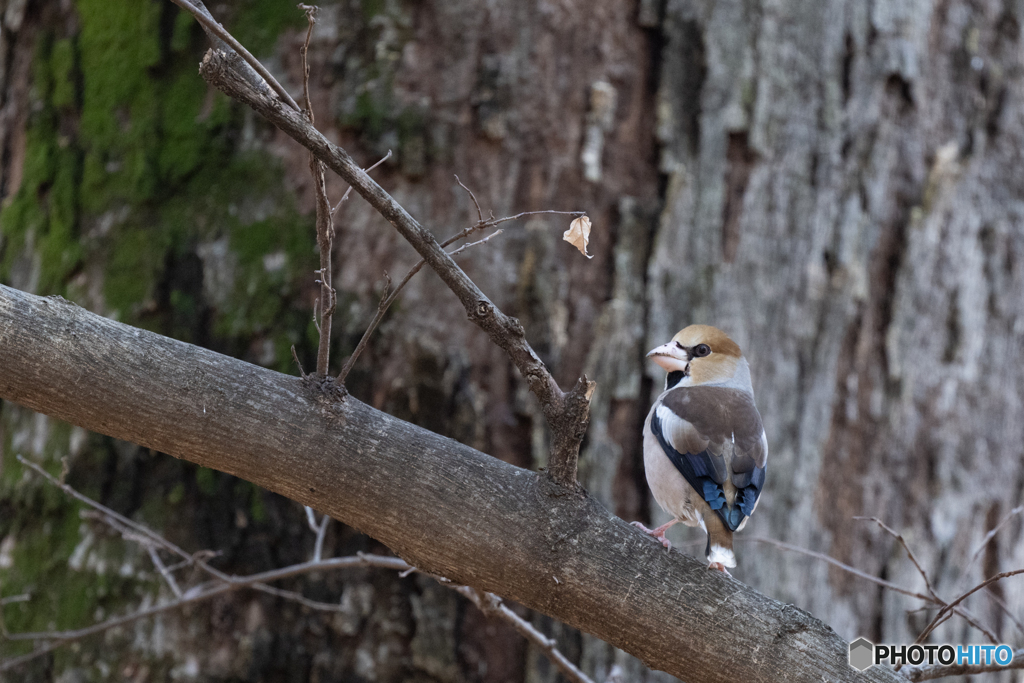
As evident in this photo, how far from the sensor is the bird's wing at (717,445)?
7.05ft

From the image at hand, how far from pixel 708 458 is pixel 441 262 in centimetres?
107

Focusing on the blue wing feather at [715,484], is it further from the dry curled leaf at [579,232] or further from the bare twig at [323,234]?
the bare twig at [323,234]

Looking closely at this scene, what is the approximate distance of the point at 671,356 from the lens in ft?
8.38

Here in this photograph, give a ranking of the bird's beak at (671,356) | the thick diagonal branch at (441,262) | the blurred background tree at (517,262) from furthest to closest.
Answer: the blurred background tree at (517,262)
the bird's beak at (671,356)
the thick diagonal branch at (441,262)

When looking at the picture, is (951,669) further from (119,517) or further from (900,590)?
(119,517)

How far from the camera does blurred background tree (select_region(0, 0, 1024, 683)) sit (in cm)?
281

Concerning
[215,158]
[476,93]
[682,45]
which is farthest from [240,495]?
[682,45]

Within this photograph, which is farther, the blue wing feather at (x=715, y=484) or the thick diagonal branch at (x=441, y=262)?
the blue wing feather at (x=715, y=484)

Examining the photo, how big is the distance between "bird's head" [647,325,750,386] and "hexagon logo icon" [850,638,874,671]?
1035 millimetres

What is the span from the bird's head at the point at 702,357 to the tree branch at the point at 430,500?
3.25ft

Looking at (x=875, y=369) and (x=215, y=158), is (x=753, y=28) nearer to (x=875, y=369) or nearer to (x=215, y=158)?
(x=875, y=369)

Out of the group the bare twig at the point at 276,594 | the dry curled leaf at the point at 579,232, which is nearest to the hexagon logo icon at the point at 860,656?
the bare twig at the point at 276,594

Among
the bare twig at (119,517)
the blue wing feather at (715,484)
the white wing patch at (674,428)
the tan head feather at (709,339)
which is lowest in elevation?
the bare twig at (119,517)

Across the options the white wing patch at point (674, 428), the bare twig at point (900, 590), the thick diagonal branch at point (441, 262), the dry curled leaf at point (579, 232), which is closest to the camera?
the thick diagonal branch at point (441, 262)
